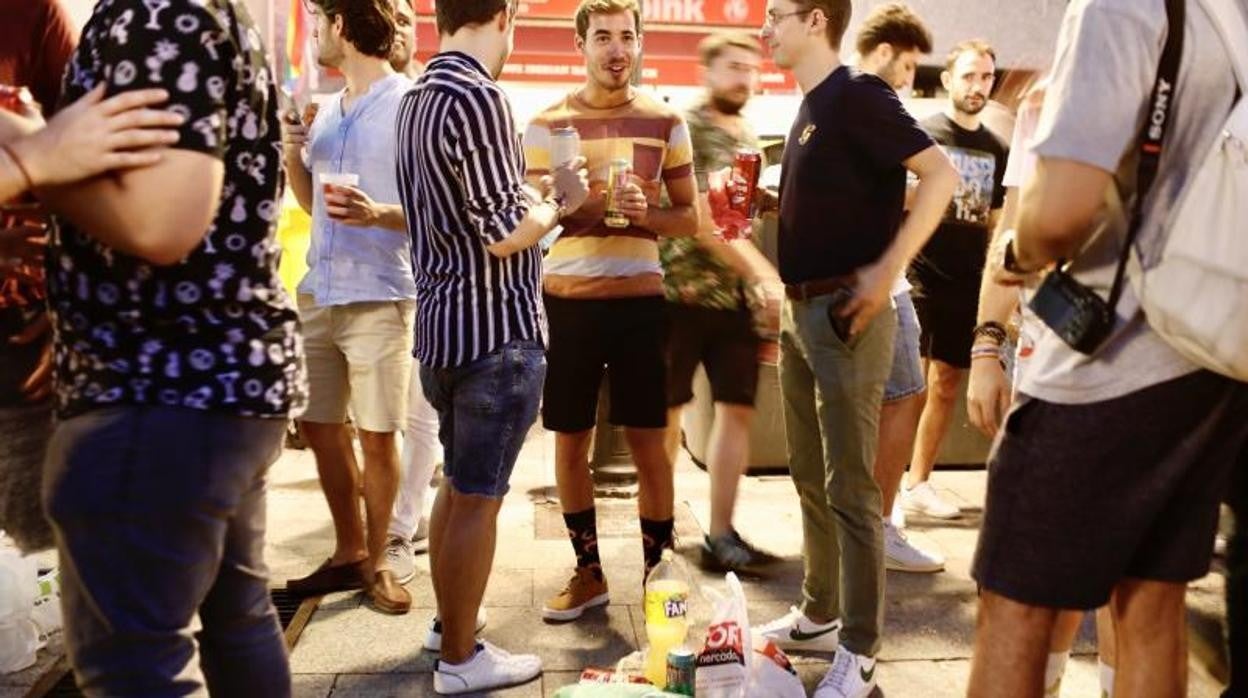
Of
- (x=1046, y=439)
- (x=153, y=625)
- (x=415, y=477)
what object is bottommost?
(x=415, y=477)

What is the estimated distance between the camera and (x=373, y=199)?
3.99 meters

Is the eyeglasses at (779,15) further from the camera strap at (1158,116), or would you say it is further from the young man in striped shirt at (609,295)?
the camera strap at (1158,116)

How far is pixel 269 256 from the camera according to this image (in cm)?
198

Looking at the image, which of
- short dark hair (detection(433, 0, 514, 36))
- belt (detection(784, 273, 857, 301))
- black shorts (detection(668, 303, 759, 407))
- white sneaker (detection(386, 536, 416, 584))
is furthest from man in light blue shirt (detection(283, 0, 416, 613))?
belt (detection(784, 273, 857, 301))

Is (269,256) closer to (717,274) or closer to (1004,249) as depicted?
(1004,249)

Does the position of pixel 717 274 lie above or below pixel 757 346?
above

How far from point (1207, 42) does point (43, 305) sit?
7.78 feet

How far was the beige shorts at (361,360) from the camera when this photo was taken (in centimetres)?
402

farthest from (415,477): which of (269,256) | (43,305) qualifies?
(269,256)

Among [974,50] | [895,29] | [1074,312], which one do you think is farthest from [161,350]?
[974,50]

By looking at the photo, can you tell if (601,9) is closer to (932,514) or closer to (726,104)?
(726,104)

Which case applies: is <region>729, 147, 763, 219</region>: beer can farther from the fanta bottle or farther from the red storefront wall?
the red storefront wall

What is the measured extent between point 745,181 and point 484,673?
6.70ft

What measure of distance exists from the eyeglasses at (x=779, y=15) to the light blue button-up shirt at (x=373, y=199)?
4.62 ft
